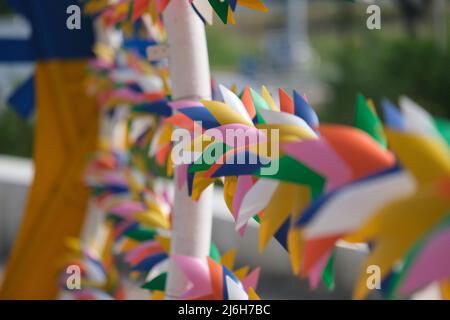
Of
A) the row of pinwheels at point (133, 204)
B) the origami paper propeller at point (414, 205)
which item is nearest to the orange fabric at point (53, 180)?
the row of pinwheels at point (133, 204)

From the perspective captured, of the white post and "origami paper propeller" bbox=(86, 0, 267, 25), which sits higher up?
"origami paper propeller" bbox=(86, 0, 267, 25)

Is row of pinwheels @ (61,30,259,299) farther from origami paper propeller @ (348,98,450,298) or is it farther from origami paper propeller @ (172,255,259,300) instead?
origami paper propeller @ (348,98,450,298)

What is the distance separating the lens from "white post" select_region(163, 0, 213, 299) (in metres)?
0.77

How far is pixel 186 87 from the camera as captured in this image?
2.51ft

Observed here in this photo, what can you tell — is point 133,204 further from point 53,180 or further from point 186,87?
point 186,87

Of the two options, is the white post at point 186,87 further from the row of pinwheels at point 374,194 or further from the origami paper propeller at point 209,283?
the row of pinwheels at point 374,194

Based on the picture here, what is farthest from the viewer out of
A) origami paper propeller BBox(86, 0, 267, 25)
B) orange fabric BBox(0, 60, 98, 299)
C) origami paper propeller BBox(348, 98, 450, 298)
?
orange fabric BBox(0, 60, 98, 299)

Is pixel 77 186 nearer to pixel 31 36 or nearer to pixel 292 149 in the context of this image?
pixel 31 36

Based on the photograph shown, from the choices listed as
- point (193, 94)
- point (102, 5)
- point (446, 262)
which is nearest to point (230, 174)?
point (193, 94)

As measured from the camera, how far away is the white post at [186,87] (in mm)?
769

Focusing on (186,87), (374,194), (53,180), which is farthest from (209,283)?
(53,180)

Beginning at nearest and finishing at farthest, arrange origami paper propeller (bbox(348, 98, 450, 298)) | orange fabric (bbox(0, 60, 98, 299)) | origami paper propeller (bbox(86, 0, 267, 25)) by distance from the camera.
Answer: origami paper propeller (bbox(348, 98, 450, 298)), origami paper propeller (bbox(86, 0, 267, 25)), orange fabric (bbox(0, 60, 98, 299))

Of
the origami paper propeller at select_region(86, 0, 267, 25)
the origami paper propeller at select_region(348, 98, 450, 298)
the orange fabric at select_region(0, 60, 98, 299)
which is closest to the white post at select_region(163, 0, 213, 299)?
the origami paper propeller at select_region(86, 0, 267, 25)

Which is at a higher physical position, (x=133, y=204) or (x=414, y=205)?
(x=414, y=205)
